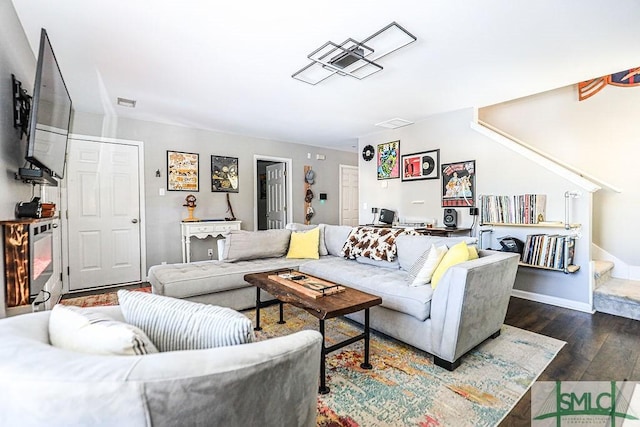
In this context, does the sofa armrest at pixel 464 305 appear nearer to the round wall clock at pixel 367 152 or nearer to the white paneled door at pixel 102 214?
the round wall clock at pixel 367 152

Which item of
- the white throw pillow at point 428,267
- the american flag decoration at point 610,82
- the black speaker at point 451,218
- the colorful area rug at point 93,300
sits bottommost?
the colorful area rug at point 93,300

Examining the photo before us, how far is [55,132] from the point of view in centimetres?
227

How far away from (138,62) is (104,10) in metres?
0.74

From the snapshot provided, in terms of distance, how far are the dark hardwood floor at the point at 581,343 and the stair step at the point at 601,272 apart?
416 millimetres

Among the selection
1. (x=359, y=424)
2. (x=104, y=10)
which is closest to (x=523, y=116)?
(x=359, y=424)

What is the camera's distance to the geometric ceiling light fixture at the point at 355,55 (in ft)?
7.63

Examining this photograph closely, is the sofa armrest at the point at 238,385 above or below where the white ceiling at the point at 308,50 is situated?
below

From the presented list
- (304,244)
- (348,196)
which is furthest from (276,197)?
(304,244)

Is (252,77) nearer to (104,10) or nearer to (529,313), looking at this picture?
(104,10)

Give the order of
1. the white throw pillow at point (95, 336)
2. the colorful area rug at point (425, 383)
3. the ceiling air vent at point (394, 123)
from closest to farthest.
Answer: the white throw pillow at point (95, 336) → the colorful area rug at point (425, 383) → the ceiling air vent at point (394, 123)

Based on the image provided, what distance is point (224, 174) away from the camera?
5141 millimetres

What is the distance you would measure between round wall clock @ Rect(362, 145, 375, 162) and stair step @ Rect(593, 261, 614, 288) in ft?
10.9

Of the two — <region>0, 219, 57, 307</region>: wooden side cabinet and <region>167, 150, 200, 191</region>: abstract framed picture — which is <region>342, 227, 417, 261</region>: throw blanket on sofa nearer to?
<region>0, 219, 57, 307</region>: wooden side cabinet

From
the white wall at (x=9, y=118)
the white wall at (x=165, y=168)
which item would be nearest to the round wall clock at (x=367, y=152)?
the white wall at (x=165, y=168)
